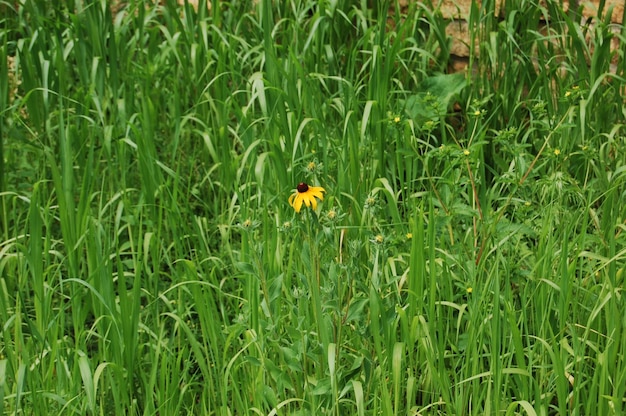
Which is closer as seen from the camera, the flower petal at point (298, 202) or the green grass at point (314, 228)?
the flower petal at point (298, 202)

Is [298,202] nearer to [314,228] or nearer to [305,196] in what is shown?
[305,196]

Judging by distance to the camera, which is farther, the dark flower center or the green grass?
the green grass

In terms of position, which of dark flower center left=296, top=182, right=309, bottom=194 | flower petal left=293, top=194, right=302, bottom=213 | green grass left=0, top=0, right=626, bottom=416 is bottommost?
green grass left=0, top=0, right=626, bottom=416

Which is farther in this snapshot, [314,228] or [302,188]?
[314,228]

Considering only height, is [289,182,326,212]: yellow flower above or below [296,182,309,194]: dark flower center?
below

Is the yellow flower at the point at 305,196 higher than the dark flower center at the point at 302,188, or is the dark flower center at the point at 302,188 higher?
the dark flower center at the point at 302,188

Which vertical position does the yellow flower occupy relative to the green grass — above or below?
above

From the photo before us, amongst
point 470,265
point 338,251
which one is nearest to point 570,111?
point 470,265

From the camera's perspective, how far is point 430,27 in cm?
374

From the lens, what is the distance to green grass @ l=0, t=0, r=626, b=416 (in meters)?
2.30

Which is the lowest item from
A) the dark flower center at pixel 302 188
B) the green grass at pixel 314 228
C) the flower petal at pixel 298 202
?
the green grass at pixel 314 228

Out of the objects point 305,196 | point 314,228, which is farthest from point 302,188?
point 314,228

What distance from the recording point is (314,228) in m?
2.31

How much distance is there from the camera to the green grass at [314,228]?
2.30m
